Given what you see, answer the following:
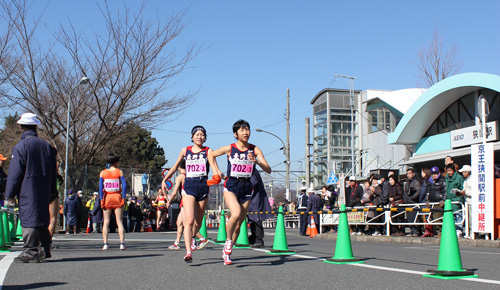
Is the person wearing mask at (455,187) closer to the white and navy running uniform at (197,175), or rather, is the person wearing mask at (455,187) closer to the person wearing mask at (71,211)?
the white and navy running uniform at (197,175)

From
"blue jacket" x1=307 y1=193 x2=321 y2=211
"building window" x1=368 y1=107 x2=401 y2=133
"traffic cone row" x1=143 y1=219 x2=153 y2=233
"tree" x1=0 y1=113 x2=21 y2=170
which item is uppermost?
"building window" x1=368 y1=107 x2=401 y2=133

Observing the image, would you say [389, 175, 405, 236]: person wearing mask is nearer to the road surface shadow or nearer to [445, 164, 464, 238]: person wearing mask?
[445, 164, 464, 238]: person wearing mask

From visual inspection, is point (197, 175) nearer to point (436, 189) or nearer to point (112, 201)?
point (112, 201)

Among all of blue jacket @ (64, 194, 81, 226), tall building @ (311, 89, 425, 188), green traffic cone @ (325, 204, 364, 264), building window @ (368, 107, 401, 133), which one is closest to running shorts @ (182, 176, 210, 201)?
green traffic cone @ (325, 204, 364, 264)

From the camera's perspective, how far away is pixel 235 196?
25.3ft

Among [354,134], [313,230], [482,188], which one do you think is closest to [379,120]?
[354,134]

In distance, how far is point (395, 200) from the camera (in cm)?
1641

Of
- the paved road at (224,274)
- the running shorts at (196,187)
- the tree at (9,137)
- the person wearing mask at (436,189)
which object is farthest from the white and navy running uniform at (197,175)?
the tree at (9,137)

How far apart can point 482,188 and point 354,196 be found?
16.9 ft

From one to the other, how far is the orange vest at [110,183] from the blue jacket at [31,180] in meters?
2.71

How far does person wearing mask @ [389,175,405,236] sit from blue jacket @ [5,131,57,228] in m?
11.0

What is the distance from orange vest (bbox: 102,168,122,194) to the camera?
10.4 m

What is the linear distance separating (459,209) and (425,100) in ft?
43.4

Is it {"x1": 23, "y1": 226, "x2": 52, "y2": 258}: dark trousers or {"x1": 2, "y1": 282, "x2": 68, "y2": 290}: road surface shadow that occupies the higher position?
{"x1": 23, "y1": 226, "x2": 52, "y2": 258}: dark trousers
